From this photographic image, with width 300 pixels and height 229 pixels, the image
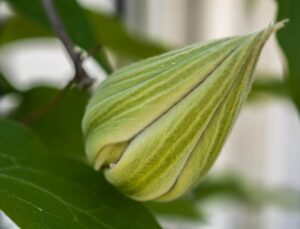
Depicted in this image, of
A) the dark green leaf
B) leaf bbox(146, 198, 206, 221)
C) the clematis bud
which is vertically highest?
the clematis bud

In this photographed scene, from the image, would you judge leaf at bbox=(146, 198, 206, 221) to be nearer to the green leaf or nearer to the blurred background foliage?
the blurred background foliage

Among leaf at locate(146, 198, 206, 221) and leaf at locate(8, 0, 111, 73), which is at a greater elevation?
leaf at locate(8, 0, 111, 73)

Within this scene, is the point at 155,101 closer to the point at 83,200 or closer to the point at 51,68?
the point at 83,200

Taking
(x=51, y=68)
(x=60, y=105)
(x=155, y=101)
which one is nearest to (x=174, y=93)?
(x=155, y=101)

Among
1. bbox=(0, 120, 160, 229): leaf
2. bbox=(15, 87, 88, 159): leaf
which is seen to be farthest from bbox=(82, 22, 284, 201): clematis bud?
bbox=(15, 87, 88, 159): leaf

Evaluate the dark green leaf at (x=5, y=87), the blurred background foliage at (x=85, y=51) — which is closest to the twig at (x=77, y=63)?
the blurred background foliage at (x=85, y=51)

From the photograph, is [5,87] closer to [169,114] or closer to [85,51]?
[85,51]

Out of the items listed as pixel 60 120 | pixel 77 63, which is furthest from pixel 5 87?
pixel 77 63
